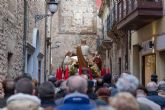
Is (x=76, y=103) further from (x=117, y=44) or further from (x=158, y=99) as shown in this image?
(x=117, y=44)

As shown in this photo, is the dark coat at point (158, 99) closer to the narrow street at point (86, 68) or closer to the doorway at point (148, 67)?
the narrow street at point (86, 68)

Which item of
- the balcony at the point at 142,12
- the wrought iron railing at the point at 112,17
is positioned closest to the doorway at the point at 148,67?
the balcony at the point at 142,12

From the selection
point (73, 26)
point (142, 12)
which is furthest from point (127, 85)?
point (73, 26)

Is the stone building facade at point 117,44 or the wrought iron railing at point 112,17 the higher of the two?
the wrought iron railing at point 112,17

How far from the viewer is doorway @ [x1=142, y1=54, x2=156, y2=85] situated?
18192 mm

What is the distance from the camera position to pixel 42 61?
27.4 m

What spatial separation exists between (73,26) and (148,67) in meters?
26.7

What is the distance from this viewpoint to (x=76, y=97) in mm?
5676

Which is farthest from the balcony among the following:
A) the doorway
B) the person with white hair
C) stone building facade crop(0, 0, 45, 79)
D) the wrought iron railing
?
the person with white hair

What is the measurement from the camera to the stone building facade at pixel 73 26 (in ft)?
145

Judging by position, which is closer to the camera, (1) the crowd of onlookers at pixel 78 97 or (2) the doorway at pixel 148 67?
(1) the crowd of onlookers at pixel 78 97

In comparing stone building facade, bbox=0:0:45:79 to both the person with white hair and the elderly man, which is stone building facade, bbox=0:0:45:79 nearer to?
the person with white hair

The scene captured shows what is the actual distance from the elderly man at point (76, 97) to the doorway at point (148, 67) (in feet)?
40.7

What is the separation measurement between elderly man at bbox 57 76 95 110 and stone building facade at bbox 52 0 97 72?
3770cm
